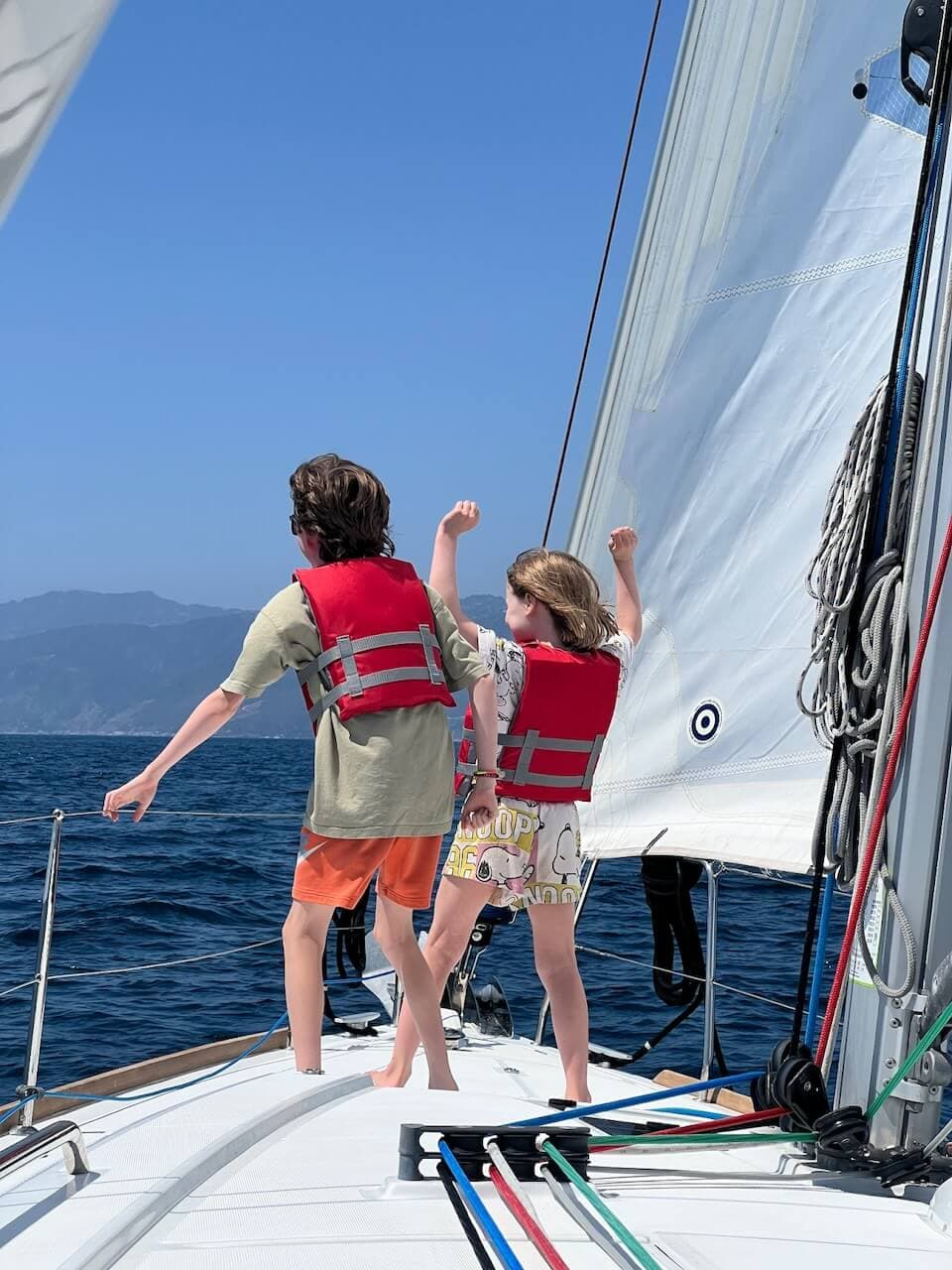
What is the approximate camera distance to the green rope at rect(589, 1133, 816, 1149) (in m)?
1.91

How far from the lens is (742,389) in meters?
3.44

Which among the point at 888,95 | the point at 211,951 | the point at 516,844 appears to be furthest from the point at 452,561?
the point at 211,951

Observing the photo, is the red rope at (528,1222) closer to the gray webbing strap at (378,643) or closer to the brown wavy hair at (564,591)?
the gray webbing strap at (378,643)

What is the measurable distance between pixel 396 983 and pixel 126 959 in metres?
5.34

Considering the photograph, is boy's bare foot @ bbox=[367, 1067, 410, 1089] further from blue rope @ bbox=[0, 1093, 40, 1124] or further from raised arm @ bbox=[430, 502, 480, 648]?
raised arm @ bbox=[430, 502, 480, 648]

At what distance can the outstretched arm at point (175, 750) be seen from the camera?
2133mm

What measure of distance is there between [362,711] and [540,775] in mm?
511

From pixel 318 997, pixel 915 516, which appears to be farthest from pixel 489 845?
pixel 915 516

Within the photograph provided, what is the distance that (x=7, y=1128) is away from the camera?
2535mm

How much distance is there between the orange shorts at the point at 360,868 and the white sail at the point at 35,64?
1840mm

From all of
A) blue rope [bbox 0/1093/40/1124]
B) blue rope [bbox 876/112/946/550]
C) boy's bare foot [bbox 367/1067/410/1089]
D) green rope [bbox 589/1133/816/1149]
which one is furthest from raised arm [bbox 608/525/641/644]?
blue rope [bbox 0/1093/40/1124]

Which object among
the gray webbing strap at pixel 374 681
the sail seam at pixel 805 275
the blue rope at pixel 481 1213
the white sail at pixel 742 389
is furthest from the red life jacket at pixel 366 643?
the sail seam at pixel 805 275

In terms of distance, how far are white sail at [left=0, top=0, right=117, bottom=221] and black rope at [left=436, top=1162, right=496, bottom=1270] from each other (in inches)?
48.6

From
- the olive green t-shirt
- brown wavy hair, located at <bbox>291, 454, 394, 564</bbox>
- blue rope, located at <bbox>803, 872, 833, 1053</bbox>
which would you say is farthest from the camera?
brown wavy hair, located at <bbox>291, 454, 394, 564</bbox>
